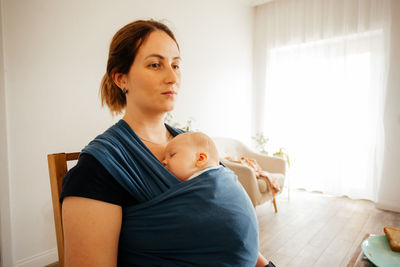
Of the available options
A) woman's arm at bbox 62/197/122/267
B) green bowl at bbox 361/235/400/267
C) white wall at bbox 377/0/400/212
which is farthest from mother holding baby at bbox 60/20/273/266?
white wall at bbox 377/0/400/212

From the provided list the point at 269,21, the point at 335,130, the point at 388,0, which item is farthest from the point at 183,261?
the point at 269,21

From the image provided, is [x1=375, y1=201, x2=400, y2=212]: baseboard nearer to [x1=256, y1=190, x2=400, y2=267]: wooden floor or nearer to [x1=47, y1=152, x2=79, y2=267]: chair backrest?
[x1=256, y1=190, x2=400, y2=267]: wooden floor

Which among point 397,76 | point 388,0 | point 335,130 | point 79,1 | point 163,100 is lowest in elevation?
point 335,130

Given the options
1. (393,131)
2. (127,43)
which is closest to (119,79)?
(127,43)

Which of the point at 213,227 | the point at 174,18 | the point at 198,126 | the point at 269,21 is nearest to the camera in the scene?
the point at 213,227

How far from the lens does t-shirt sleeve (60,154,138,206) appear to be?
1.96ft

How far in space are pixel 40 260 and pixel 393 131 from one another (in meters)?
4.21

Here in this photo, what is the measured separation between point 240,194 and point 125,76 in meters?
0.54

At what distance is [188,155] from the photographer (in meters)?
0.80

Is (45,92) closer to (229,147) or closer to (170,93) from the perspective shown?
(170,93)

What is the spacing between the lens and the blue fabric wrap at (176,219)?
615mm

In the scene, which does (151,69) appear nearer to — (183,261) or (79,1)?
(183,261)

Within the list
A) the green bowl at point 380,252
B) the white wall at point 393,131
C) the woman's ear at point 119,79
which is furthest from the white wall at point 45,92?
the white wall at point 393,131

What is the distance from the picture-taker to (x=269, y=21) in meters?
4.36
